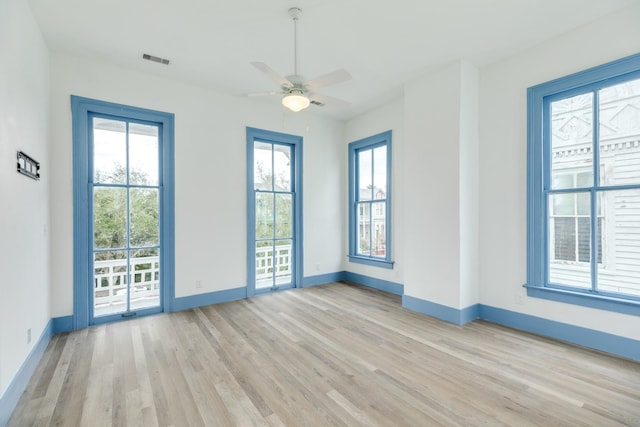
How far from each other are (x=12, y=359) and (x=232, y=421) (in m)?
1.71

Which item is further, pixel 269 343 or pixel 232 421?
pixel 269 343

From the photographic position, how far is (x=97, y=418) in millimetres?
1979

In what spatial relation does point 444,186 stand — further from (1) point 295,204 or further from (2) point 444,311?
(1) point 295,204

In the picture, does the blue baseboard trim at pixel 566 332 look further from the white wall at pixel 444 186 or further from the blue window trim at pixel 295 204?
the blue window trim at pixel 295 204

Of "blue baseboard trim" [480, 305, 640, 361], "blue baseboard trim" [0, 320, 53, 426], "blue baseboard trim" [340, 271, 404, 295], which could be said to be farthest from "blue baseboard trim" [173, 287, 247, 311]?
"blue baseboard trim" [480, 305, 640, 361]

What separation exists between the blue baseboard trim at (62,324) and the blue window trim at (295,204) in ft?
7.26

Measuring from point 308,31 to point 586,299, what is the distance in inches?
153

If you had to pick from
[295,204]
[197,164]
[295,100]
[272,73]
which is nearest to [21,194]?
[197,164]

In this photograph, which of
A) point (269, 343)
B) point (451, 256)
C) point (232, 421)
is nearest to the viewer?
point (232, 421)

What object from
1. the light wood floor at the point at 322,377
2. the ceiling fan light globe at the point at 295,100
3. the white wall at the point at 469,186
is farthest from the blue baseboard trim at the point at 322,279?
the ceiling fan light globe at the point at 295,100

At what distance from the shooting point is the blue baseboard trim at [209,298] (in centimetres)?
418

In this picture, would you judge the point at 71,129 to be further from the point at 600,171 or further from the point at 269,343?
the point at 600,171

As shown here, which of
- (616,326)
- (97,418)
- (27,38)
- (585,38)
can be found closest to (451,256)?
(616,326)

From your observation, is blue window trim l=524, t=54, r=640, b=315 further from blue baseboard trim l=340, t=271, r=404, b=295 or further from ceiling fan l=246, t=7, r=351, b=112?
ceiling fan l=246, t=7, r=351, b=112
